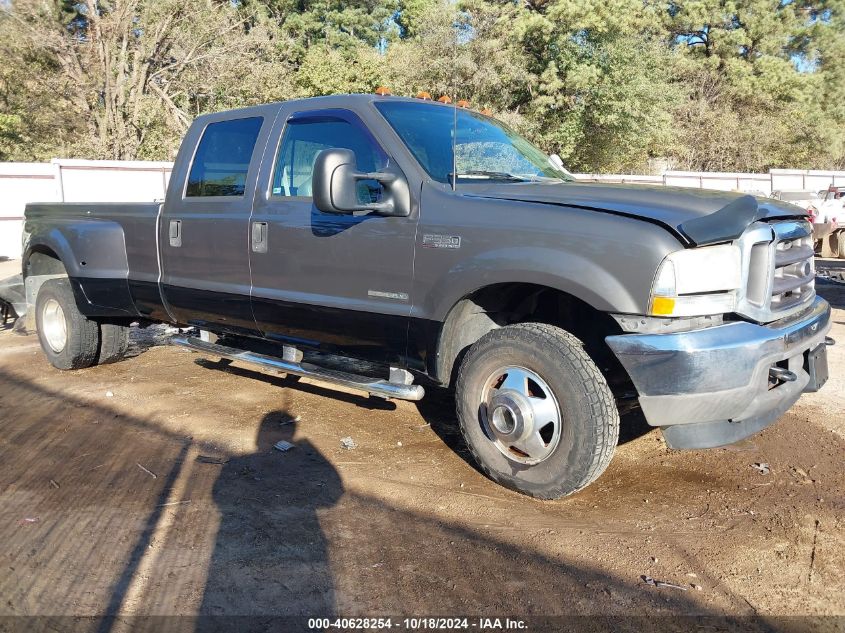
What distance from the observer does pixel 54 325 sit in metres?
6.64

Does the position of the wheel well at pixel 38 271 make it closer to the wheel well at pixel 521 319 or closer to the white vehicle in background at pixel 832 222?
the wheel well at pixel 521 319

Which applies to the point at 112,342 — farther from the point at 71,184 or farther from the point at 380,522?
the point at 71,184

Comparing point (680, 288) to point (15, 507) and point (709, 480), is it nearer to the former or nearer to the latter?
point (709, 480)

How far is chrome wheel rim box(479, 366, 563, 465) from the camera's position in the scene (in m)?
3.62

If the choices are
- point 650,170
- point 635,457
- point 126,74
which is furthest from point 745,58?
point 635,457

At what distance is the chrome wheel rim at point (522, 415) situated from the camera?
3615mm

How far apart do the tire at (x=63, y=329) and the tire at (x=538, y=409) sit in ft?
13.0

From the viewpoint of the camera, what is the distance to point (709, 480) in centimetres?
408

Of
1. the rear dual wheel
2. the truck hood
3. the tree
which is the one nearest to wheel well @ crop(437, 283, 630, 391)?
the truck hood

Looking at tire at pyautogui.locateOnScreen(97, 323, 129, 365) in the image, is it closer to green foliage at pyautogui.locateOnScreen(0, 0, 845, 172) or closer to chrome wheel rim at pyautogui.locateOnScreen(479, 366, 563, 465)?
chrome wheel rim at pyautogui.locateOnScreen(479, 366, 563, 465)

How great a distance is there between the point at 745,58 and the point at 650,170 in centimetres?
1012

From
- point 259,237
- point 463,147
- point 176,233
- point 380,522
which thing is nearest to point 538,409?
point 380,522

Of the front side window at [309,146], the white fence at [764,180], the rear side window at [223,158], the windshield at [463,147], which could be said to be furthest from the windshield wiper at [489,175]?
the white fence at [764,180]

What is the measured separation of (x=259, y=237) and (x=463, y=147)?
4.70 ft
